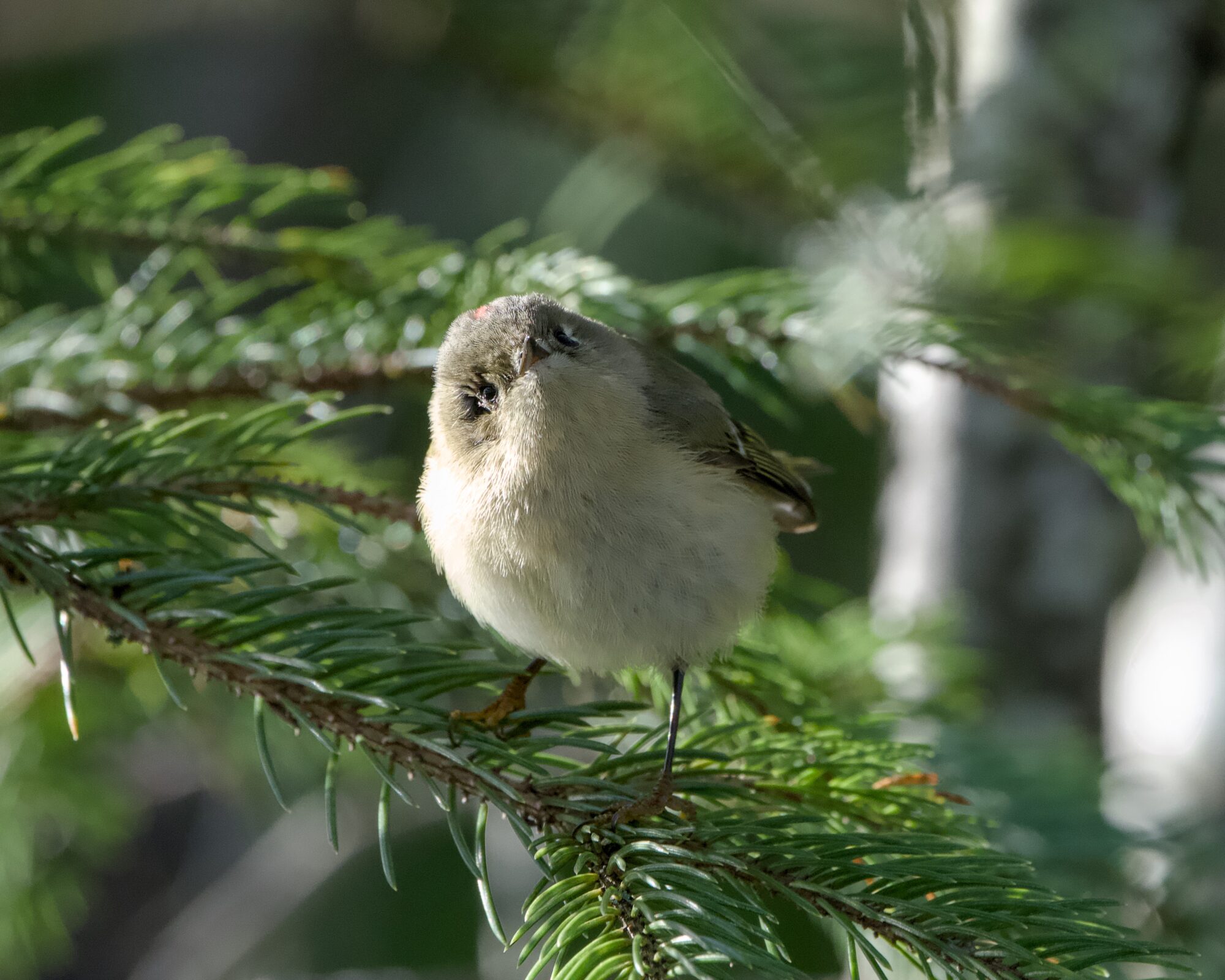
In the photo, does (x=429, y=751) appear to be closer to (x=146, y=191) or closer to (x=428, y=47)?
(x=146, y=191)

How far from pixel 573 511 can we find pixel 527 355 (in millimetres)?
172

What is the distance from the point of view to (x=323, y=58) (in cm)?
326

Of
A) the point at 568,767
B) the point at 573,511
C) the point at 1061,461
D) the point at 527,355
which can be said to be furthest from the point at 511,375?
the point at 1061,461

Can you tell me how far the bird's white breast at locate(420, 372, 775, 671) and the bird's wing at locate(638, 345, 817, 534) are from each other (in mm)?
94

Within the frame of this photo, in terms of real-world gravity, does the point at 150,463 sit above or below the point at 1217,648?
above

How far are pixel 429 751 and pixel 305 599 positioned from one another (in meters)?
0.39

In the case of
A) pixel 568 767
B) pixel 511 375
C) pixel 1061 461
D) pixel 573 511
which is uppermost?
pixel 511 375

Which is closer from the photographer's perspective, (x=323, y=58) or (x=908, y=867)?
(x=908, y=867)

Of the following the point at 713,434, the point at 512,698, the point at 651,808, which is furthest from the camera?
the point at 713,434

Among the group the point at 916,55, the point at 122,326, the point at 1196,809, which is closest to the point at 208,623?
the point at 122,326

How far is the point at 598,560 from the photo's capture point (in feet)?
3.30

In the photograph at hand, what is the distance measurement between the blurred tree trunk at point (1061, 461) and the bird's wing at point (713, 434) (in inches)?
15.3

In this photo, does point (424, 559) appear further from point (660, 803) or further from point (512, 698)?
point (660, 803)

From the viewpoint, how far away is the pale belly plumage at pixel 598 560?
101 centimetres
